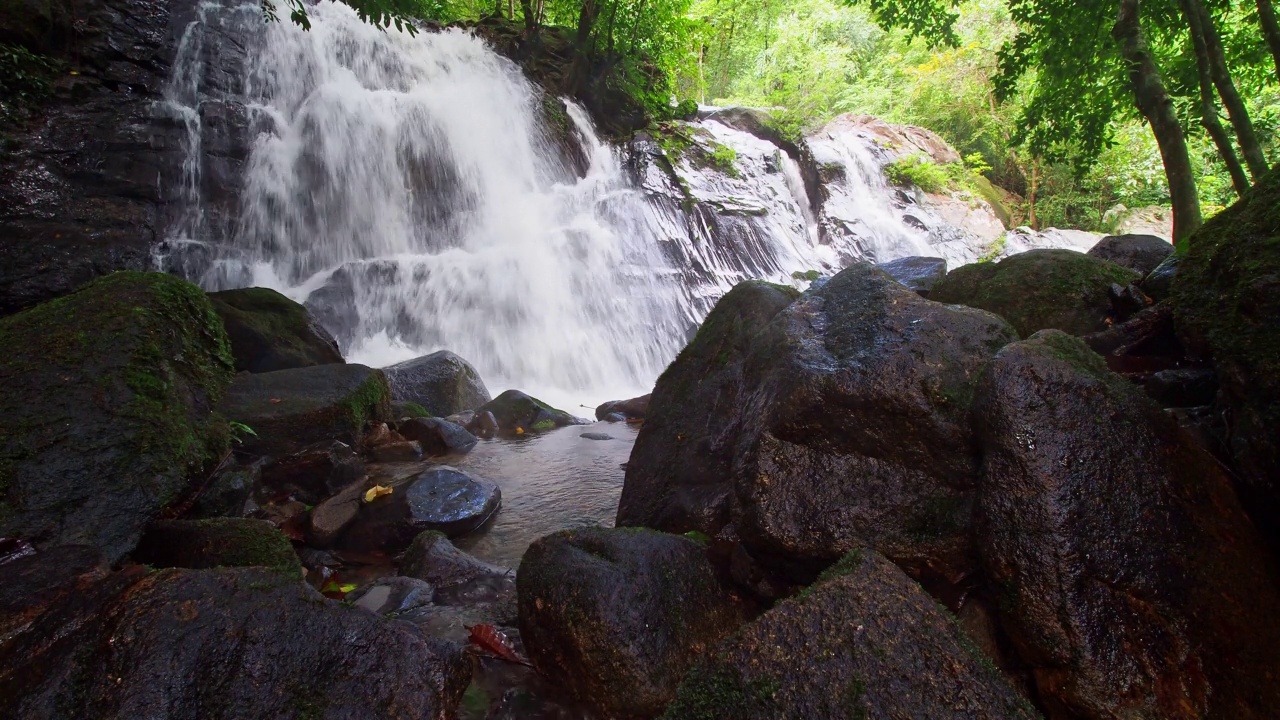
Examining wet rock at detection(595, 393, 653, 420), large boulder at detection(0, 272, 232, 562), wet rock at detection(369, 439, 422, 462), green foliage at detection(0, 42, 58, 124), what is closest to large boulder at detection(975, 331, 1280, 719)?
large boulder at detection(0, 272, 232, 562)

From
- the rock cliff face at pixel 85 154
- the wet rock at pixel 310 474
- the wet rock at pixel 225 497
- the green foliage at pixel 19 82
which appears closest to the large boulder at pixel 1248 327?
the wet rock at pixel 225 497

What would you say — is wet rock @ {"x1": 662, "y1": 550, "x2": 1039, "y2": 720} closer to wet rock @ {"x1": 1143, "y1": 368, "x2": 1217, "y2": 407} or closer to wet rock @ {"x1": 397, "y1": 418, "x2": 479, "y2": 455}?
wet rock @ {"x1": 1143, "y1": 368, "x2": 1217, "y2": 407}

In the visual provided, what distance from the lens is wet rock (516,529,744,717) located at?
8.21 feet

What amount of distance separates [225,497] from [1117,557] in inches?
209

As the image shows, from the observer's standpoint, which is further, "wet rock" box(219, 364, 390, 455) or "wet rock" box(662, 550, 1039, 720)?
"wet rock" box(219, 364, 390, 455)

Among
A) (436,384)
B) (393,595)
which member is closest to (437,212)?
(436,384)

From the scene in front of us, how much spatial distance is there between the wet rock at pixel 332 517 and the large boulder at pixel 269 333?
9.96ft

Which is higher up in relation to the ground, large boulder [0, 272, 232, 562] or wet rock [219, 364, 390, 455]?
large boulder [0, 272, 232, 562]

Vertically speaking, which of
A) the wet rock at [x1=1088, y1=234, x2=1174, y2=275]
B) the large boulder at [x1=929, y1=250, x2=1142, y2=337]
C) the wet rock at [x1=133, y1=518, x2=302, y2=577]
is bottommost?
the wet rock at [x1=133, y1=518, x2=302, y2=577]

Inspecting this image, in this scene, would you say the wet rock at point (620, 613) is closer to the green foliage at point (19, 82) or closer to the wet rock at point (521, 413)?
the wet rock at point (521, 413)

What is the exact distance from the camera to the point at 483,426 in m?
8.48

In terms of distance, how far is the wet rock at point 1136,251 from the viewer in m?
6.18

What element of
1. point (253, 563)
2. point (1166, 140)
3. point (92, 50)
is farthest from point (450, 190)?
point (1166, 140)

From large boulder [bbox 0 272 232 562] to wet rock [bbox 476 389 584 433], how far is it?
15.3 feet
